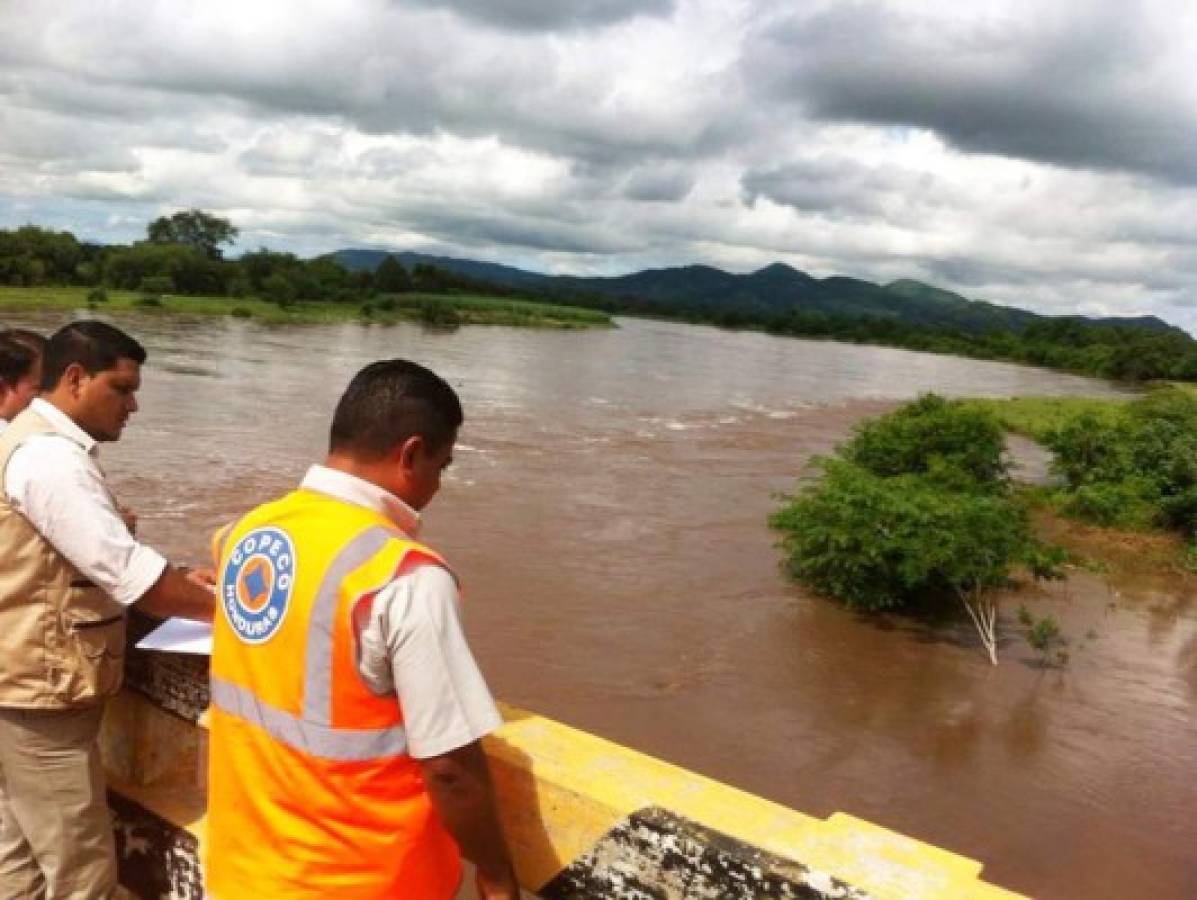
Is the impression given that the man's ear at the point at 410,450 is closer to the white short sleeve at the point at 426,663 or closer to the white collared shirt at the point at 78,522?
the white short sleeve at the point at 426,663

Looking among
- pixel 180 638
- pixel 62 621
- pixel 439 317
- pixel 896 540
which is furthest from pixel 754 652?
pixel 439 317

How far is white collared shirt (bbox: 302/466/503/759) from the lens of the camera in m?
1.66

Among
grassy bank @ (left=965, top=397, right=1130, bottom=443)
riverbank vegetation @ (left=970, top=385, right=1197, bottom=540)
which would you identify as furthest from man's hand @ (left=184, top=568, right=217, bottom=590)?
grassy bank @ (left=965, top=397, right=1130, bottom=443)

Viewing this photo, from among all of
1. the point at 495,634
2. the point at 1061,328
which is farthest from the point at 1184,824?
the point at 1061,328

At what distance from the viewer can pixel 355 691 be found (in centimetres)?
172

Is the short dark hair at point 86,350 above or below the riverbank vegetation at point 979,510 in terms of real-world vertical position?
above

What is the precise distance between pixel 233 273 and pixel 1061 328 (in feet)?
290

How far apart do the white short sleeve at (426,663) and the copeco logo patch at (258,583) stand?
19 centimetres

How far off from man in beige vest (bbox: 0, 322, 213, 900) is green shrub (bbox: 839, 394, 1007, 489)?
14.7m

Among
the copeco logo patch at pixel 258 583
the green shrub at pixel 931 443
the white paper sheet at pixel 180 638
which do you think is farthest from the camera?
the green shrub at pixel 931 443

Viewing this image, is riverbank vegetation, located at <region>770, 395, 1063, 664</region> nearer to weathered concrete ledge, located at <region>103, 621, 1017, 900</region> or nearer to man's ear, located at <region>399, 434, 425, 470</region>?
weathered concrete ledge, located at <region>103, 621, 1017, 900</region>

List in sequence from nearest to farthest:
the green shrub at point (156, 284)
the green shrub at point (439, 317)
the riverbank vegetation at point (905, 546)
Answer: the riverbank vegetation at point (905, 546) → the green shrub at point (156, 284) → the green shrub at point (439, 317)

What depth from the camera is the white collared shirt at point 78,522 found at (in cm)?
242

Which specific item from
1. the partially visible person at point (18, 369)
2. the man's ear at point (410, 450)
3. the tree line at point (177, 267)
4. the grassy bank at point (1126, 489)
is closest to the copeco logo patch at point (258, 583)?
the man's ear at point (410, 450)
